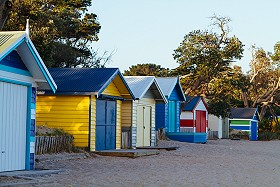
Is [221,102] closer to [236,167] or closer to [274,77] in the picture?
[274,77]

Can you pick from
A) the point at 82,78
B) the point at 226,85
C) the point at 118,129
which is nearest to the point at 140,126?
the point at 118,129

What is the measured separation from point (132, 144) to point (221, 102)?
83.7 ft

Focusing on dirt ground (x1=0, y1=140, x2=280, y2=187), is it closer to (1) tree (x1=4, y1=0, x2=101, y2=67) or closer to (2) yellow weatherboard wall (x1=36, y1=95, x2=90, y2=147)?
(2) yellow weatherboard wall (x1=36, y1=95, x2=90, y2=147)

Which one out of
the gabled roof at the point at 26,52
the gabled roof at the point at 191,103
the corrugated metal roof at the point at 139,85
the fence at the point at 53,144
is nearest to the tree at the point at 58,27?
the corrugated metal roof at the point at 139,85

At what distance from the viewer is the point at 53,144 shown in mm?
20188

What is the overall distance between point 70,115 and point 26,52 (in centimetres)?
864

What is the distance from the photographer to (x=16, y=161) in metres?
15.2

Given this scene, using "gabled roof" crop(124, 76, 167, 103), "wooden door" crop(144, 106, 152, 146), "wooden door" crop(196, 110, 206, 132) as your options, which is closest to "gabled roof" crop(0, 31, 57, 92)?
"gabled roof" crop(124, 76, 167, 103)

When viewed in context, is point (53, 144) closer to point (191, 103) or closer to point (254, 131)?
point (191, 103)

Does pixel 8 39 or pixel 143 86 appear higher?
pixel 8 39

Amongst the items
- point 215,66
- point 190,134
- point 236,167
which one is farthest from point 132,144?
point 215,66

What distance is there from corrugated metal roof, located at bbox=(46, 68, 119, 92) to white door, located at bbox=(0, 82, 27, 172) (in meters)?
7.50

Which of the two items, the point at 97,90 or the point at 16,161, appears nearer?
the point at 16,161

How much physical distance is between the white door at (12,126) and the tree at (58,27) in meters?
18.5
